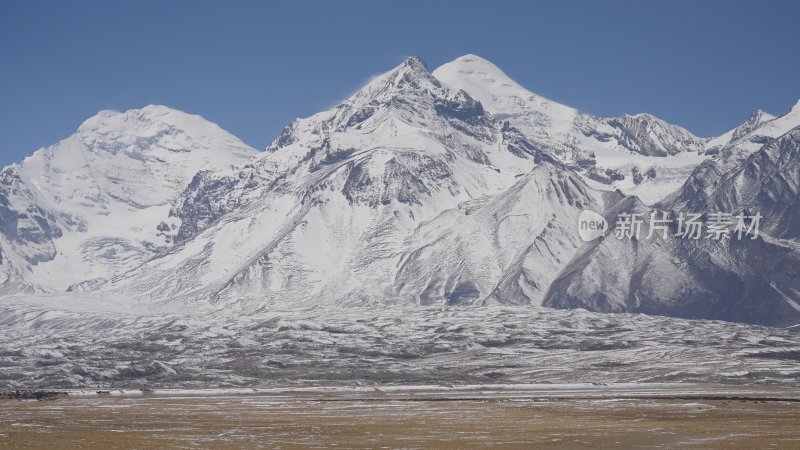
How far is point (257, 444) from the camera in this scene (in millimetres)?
130625

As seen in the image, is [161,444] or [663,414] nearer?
[161,444]

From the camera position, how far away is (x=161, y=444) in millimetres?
128250

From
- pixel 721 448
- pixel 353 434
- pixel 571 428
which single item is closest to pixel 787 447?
pixel 721 448

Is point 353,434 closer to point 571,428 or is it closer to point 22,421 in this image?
point 571,428

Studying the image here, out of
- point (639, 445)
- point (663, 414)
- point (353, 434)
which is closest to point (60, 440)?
point (353, 434)

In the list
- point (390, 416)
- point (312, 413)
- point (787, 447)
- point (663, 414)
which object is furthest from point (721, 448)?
point (312, 413)

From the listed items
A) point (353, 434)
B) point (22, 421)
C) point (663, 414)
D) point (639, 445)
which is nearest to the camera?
point (639, 445)

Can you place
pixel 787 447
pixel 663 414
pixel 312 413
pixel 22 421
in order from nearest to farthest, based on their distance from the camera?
1. pixel 787 447
2. pixel 22 421
3. pixel 663 414
4. pixel 312 413

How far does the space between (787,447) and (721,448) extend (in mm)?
7130

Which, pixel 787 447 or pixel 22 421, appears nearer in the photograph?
pixel 787 447

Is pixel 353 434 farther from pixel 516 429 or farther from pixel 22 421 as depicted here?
pixel 22 421

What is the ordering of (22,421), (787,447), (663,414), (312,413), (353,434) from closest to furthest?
(787,447)
(353,434)
(22,421)
(663,414)
(312,413)

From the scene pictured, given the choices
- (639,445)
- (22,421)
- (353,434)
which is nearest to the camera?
(639,445)

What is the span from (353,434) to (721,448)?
49.9m
